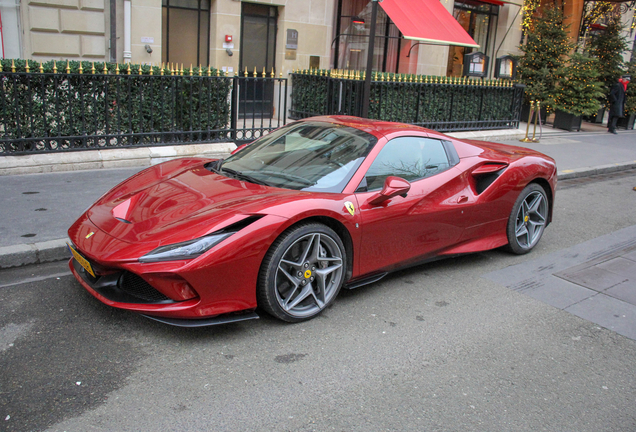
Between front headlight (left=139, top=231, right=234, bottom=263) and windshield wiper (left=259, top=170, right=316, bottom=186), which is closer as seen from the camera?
front headlight (left=139, top=231, right=234, bottom=263)

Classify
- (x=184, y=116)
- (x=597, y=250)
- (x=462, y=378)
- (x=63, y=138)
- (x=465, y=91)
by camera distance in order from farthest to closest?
1. (x=465, y=91)
2. (x=184, y=116)
3. (x=63, y=138)
4. (x=597, y=250)
5. (x=462, y=378)

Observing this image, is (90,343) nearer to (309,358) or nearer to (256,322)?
(256,322)

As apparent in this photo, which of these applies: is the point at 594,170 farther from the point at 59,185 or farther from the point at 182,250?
the point at 182,250

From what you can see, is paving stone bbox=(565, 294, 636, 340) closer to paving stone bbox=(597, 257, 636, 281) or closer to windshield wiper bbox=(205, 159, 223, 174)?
paving stone bbox=(597, 257, 636, 281)

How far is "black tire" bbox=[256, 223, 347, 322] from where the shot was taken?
3811 millimetres

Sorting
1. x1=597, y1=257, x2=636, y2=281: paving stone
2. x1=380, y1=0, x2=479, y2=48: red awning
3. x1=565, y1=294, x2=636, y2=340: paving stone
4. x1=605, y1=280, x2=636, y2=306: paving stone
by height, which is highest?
x1=380, y1=0, x2=479, y2=48: red awning

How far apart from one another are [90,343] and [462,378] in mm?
2368

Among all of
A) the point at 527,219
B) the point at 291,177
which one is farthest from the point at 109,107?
the point at 527,219

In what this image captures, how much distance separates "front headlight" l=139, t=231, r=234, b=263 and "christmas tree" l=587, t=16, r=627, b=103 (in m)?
19.1

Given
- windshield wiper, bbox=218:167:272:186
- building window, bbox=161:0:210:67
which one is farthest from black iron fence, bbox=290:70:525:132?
windshield wiper, bbox=218:167:272:186

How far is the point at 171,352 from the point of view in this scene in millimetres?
3580

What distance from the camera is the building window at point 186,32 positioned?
12.9m

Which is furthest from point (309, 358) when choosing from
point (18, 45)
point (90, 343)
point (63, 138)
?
point (18, 45)

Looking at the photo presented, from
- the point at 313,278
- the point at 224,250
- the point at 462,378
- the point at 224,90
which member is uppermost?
the point at 224,90
